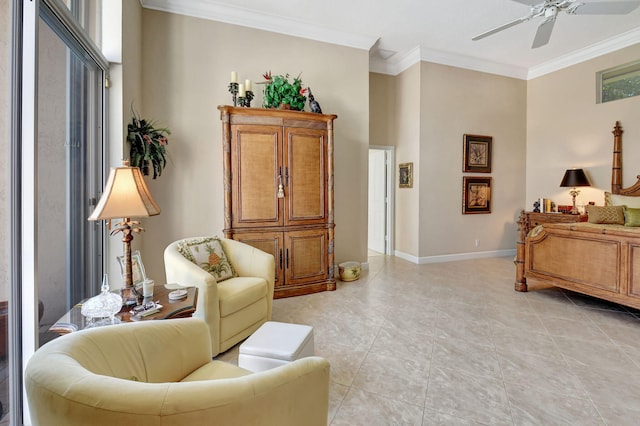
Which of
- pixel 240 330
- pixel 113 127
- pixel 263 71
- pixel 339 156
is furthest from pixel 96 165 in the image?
pixel 339 156

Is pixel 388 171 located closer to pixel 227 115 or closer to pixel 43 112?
pixel 227 115

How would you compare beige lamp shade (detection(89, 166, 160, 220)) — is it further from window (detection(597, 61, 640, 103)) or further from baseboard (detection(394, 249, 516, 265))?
window (detection(597, 61, 640, 103))

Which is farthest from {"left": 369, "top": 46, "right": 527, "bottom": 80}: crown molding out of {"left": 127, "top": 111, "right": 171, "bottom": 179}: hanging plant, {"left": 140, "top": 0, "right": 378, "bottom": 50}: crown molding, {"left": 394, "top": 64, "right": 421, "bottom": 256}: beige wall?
{"left": 127, "top": 111, "right": 171, "bottom": 179}: hanging plant

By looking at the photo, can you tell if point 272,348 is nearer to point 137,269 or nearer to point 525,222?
point 137,269

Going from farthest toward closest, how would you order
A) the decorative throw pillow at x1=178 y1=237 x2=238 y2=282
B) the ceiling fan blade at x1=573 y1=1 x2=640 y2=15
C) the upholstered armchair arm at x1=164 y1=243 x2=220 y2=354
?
the decorative throw pillow at x1=178 y1=237 x2=238 y2=282, the ceiling fan blade at x1=573 y1=1 x2=640 y2=15, the upholstered armchair arm at x1=164 y1=243 x2=220 y2=354

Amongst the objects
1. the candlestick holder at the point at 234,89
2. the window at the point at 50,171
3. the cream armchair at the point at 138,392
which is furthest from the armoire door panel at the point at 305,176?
the cream armchair at the point at 138,392

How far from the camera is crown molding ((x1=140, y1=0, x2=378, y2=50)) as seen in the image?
3.82 meters

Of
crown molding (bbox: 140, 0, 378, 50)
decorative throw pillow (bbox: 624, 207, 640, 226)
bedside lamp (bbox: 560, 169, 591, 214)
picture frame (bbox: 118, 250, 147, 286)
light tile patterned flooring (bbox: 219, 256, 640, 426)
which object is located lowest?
light tile patterned flooring (bbox: 219, 256, 640, 426)

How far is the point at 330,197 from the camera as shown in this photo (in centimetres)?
405

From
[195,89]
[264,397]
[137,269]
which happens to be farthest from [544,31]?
[137,269]

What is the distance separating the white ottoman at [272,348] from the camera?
1.77 metres

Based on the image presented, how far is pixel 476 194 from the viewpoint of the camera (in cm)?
585

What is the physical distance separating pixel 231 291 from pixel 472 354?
197 cm

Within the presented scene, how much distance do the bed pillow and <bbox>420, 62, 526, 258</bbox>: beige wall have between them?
1.62 metres
